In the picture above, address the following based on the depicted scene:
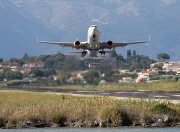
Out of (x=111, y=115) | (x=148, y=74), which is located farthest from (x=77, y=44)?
(x=111, y=115)

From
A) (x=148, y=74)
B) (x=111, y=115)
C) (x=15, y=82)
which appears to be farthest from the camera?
(x=148, y=74)

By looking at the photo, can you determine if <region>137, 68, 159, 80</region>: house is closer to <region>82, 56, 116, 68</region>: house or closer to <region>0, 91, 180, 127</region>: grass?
<region>82, 56, 116, 68</region>: house

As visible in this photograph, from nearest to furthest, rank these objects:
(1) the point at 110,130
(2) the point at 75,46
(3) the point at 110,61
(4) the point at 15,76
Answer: (1) the point at 110,130, (3) the point at 110,61, (2) the point at 75,46, (4) the point at 15,76

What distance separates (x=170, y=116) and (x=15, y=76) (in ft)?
188

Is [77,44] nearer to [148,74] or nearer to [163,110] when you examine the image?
[148,74]

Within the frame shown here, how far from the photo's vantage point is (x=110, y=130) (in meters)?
62.8

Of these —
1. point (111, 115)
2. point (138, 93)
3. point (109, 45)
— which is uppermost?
point (109, 45)

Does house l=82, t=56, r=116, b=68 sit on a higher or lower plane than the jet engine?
lower

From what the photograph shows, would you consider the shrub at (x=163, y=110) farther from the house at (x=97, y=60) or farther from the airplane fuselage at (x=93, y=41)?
the airplane fuselage at (x=93, y=41)

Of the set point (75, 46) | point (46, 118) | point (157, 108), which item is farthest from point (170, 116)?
point (75, 46)

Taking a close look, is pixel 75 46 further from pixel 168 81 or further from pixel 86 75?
pixel 168 81

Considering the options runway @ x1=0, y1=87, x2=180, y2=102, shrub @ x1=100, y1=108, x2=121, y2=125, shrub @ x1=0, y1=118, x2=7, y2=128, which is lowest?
shrub @ x1=0, y1=118, x2=7, y2=128

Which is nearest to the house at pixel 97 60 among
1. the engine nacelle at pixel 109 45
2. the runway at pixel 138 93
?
the engine nacelle at pixel 109 45

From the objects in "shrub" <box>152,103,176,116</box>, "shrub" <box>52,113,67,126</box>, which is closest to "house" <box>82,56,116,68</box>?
"shrub" <box>52,113,67,126</box>
